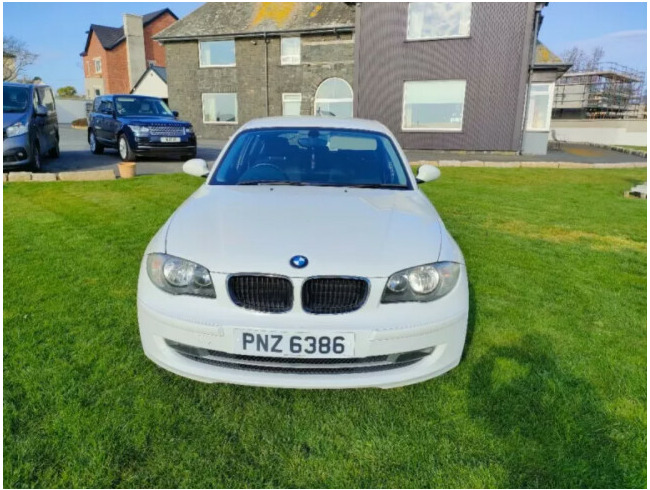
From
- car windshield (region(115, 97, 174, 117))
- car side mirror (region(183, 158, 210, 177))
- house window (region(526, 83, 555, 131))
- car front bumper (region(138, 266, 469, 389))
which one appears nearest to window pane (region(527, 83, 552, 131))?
house window (region(526, 83, 555, 131))

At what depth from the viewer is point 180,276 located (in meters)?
2.24

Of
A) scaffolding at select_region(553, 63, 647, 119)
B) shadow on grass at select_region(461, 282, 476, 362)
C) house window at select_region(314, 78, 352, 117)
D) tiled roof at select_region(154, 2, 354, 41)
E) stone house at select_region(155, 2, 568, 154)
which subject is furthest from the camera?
scaffolding at select_region(553, 63, 647, 119)

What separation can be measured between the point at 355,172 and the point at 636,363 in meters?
2.25

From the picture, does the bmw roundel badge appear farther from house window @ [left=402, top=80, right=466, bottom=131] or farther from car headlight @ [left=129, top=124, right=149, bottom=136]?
house window @ [left=402, top=80, right=466, bottom=131]

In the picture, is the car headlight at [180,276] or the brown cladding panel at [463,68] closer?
the car headlight at [180,276]

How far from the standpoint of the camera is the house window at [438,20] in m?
16.3

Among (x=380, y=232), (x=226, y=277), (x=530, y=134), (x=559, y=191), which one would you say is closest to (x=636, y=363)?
(x=380, y=232)

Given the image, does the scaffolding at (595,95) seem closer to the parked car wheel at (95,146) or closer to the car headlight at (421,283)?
the parked car wheel at (95,146)

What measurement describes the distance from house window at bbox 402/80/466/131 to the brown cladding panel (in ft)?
0.78

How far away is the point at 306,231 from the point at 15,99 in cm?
943

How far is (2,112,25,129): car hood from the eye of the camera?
8.20 meters

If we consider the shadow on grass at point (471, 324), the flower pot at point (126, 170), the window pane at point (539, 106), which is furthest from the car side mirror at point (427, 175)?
the window pane at point (539, 106)

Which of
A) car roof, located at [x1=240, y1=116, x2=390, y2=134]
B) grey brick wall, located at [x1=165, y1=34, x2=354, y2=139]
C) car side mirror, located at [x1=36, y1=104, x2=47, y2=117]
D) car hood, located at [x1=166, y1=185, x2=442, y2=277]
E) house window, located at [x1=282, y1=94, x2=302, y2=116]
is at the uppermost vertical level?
grey brick wall, located at [x1=165, y1=34, x2=354, y2=139]

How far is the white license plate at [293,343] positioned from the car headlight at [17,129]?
340 inches
